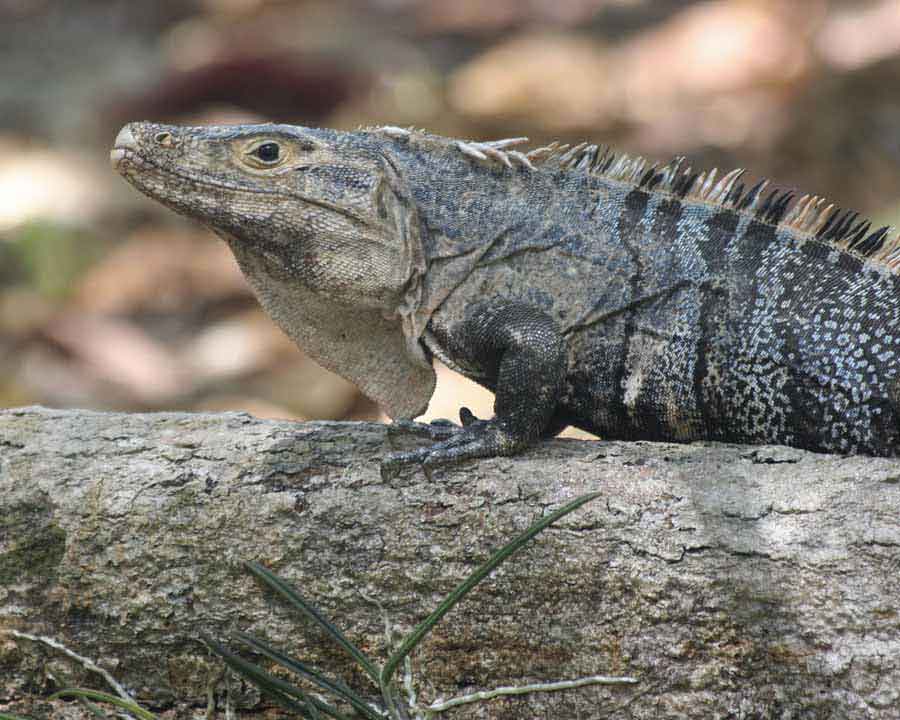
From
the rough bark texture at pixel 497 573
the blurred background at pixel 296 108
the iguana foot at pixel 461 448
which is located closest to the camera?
the rough bark texture at pixel 497 573

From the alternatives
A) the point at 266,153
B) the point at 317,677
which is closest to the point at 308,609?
the point at 317,677

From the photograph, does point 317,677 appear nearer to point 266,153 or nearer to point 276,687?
point 276,687

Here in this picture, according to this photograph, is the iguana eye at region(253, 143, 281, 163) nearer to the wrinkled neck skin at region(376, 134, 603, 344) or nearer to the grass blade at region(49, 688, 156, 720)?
the wrinkled neck skin at region(376, 134, 603, 344)

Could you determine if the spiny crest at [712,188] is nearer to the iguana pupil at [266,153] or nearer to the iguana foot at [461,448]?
the iguana pupil at [266,153]

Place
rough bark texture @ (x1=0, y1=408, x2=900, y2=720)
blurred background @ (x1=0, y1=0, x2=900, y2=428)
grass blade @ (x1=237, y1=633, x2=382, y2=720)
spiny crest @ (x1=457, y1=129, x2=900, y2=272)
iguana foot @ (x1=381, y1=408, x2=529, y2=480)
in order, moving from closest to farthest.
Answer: grass blade @ (x1=237, y1=633, x2=382, y2=720), rough bark texture @ (x1=0, y1=408, x2=900, y2=720), iguana foot @ (x1=381, y1=408, x2=529, y2=480), spiny crest @ (x1=457, y1=129, x2=900, y2=272), blurred background @ (x1=0, y1=0, x2=900, y2=428)

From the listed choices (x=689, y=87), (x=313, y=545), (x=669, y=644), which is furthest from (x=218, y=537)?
(x=689, y=87)

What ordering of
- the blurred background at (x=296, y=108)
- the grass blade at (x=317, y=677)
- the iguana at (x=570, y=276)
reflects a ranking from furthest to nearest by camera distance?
the blurred background at (x=296, y=108)
the iguana at (x=570, y=276)
the grass blade at (x=317, y=677)

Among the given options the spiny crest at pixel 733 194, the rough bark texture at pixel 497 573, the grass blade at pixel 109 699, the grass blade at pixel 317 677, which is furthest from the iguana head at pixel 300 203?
the grass blade at pixel 109 699

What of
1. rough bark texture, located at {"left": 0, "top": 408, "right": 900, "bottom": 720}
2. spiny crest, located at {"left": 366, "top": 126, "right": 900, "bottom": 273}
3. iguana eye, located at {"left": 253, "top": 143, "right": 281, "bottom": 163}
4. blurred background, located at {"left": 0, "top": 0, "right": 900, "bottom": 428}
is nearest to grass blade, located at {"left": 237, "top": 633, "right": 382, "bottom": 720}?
rough bark texture, located at {"left": 0, "top": 408, "right": 900, "bottom": 720}
